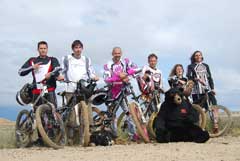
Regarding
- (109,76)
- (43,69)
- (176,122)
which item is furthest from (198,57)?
(43,69)

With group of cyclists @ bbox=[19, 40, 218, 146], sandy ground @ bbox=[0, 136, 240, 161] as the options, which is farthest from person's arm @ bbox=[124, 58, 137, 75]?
sandy ground @ bbox=[0, 136, 240, 161]

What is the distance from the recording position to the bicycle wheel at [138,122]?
8.27m

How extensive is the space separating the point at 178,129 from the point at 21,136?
2.96 meters

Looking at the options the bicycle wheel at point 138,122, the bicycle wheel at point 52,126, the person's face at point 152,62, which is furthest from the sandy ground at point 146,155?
the person's face at point 152,62

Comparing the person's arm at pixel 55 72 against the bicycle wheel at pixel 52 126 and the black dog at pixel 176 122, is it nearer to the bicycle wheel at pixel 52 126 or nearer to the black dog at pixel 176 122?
the bicycle wheel at pixel 52 126

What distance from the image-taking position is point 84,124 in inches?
316

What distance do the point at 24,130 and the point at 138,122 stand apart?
7.07 ft

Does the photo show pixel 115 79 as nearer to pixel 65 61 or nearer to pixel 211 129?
pixel 65 61

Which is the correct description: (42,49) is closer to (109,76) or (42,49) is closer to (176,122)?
(109,76)

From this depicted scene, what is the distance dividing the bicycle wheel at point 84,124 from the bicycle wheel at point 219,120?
3.61 m

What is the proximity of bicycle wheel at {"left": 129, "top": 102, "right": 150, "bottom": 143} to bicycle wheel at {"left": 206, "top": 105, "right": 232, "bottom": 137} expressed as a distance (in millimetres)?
2551

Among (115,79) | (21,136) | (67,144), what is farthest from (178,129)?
(21,136)

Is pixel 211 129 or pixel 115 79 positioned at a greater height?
pixel 115 79

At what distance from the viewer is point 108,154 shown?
6.44 m
